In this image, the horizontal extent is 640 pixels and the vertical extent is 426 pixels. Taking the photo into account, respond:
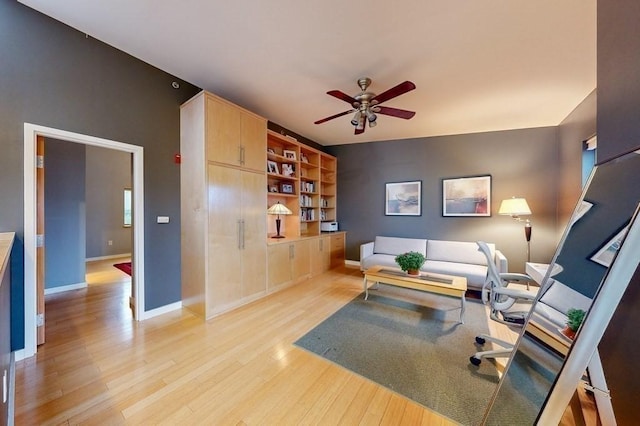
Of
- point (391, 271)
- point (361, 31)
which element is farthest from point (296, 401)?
point (361, 31)

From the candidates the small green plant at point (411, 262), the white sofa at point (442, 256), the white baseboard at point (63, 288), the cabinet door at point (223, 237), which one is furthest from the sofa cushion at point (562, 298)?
the white baseboard at point (63, 288)

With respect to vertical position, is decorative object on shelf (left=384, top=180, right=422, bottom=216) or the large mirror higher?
decorative object on shelf (left=384, top=180, right=422, bottom=216)

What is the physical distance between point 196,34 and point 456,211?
15.1 ft

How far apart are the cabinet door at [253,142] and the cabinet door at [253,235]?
14 centimetres

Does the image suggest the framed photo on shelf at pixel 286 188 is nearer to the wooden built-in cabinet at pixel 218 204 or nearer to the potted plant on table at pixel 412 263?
the wooden built-in cabinet at pixel 218 204

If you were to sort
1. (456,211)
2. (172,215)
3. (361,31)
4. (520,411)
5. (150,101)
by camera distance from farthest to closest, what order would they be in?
1. (456,211)
2. (172,215)
3. (150,101)
4. (361,31)
5. (520,411)

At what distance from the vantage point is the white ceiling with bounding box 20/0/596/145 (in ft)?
6.05

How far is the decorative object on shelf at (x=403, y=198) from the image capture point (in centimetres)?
477

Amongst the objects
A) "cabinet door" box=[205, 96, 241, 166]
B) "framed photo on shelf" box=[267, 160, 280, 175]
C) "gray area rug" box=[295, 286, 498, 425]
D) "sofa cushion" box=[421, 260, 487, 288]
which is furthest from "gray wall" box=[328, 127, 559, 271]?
"cabinet door" box=[205, 96, 241, 166]

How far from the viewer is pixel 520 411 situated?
1.21 m

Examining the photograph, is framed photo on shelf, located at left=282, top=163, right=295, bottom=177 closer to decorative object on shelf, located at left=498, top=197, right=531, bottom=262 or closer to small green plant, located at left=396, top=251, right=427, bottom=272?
small green plant, located at left=396, top=251, right=427, bottom=272

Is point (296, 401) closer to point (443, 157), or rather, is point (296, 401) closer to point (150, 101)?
point (150, 101)

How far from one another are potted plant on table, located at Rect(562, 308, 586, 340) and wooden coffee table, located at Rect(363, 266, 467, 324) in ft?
5.28

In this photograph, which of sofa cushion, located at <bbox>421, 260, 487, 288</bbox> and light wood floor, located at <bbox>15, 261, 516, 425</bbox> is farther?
sofa cushion, located at <bbox>421, 260, 487, 288</bbox>
